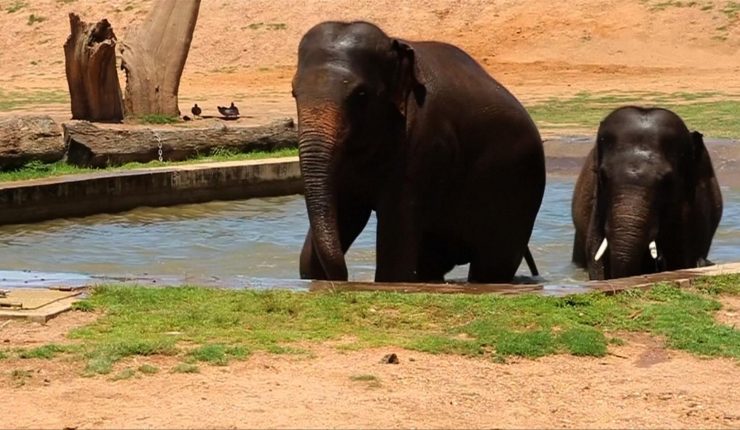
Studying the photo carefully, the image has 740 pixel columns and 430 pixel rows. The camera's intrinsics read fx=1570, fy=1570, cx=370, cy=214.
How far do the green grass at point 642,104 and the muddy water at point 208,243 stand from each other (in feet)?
17.4

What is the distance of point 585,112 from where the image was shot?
24656mm

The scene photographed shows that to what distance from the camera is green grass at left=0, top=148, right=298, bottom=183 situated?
15.0m

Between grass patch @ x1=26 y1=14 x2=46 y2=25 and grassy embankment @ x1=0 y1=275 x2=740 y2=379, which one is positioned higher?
grassy embankment @ x1=0 y1=275 x2=740 y2=379

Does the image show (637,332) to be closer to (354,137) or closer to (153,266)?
(354,137)

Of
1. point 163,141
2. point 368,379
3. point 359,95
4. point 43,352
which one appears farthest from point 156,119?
point 368,379

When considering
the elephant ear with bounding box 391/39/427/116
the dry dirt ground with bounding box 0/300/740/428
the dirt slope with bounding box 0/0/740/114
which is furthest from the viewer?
the dirt slope with bounding box 0/0/740/114

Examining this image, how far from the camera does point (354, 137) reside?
921 cm

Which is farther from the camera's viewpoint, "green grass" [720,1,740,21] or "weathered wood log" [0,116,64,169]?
"green grass" [720,1,740,21]

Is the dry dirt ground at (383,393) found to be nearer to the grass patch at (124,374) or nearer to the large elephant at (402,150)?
the grass patch at (124,374)

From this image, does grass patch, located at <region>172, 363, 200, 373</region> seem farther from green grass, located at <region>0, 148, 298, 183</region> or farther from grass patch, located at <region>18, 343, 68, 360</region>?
green grass, located at <region>0, 148, 298, 183</region>

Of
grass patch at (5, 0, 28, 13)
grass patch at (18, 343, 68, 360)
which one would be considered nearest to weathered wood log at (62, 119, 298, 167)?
grass patch at (18, 343, 68, 360)

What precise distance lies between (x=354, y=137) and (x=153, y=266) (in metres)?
3.42

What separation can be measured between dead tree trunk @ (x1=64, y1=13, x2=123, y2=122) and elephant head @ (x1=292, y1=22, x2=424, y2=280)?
9743 mm

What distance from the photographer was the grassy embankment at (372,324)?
6953 mm
